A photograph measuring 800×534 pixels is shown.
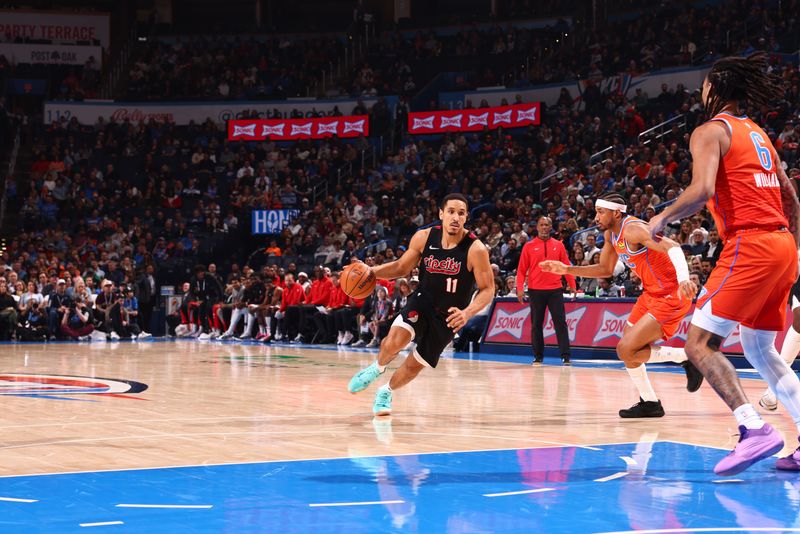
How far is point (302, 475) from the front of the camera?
20.4 ft

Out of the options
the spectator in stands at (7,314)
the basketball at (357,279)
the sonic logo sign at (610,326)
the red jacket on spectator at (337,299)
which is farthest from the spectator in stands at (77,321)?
the basketball at (357,279)

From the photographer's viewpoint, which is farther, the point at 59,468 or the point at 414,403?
the point at 414,403

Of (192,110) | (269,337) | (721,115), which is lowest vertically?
(269,337)

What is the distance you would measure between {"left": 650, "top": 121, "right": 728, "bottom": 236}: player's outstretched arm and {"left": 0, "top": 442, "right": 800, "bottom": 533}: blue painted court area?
1474 mm

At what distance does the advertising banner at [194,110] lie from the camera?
3691 cm

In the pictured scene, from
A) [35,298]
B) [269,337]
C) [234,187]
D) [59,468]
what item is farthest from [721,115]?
[234,187]

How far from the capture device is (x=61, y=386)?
12.1 m

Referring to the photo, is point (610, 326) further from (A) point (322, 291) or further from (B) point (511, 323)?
(A) point (322, 291)

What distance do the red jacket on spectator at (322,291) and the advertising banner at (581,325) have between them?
14.6 ft

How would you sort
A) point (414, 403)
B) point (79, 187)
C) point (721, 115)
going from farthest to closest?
1. point (79, 187)
2. point (414, 403)
3. point (721, 115)

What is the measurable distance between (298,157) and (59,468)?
29638 mm

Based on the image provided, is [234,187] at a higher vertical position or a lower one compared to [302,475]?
higher

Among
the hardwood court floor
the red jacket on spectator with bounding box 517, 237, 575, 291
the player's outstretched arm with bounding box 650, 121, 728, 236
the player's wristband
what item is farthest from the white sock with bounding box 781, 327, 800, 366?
the red jacket on spectator with bounding box 517, 237, 575, 291

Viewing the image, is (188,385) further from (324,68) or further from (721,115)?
(324,68)
